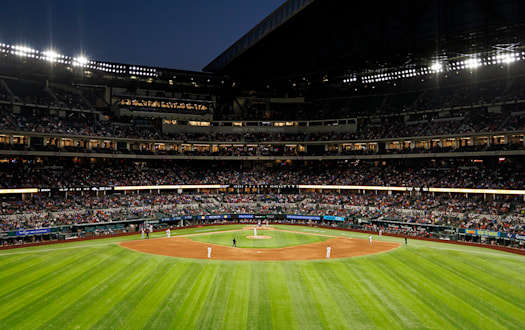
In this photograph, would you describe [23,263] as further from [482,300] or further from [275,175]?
[275,175]

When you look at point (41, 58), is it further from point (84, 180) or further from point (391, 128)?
point (391, 128)

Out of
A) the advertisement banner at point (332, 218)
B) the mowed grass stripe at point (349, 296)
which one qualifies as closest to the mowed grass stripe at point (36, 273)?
the mowed grass stripe at point (349, 296)

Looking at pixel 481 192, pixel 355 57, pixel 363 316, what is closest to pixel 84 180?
pixel 355 57

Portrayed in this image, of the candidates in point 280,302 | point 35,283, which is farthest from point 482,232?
point 35,283

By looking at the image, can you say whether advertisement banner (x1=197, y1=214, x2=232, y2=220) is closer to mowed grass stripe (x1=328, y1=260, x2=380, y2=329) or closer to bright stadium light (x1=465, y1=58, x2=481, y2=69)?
mowed grass stripe (x1=328, y1=260, x2=380, y2=329)

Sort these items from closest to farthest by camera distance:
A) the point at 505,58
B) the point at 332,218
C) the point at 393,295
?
the point at 393,295
the point at 505,58
the point at 332,218

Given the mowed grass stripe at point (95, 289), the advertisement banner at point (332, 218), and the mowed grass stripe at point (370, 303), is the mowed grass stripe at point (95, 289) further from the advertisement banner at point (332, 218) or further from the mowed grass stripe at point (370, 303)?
the advertisement banner at point (332, 218)
